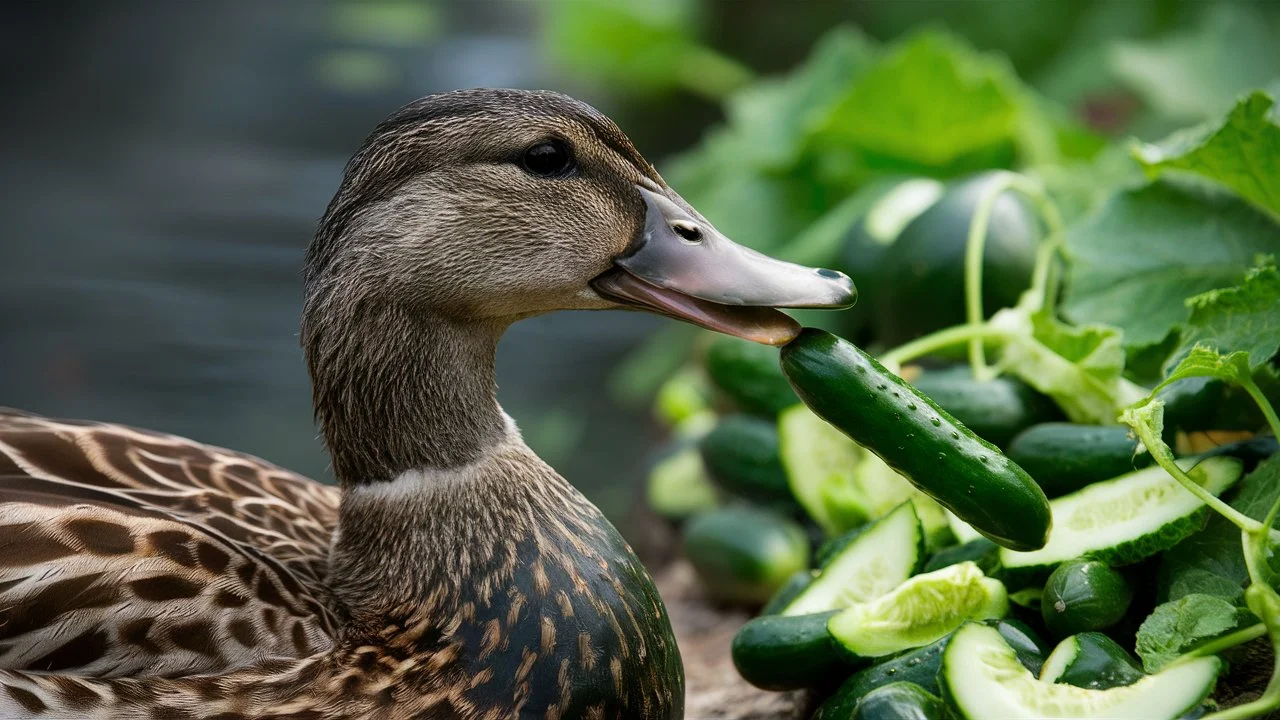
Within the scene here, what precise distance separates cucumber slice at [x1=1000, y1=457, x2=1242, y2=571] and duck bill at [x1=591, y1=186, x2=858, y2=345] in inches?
19.9

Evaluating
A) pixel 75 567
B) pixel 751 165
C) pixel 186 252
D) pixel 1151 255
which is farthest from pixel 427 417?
pixel 186 252

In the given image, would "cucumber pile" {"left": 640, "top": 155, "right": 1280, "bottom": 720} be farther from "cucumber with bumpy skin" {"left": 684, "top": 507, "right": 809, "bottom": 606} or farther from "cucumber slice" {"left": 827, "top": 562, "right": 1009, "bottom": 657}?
"cucumber with bumpy skin" {"left": 684, "top": 507, "right": 809, "bottom": 606}

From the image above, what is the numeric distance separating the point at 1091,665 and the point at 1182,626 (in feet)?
0.40

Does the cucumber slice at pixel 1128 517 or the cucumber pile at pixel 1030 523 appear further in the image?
the cucumber slice at pixel 1128 517

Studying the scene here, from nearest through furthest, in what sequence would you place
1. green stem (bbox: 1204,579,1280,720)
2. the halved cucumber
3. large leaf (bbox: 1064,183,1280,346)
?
green stem (bbox: 1204,579,1280,720) < the halved cucumber < large leaf (bbox: 1064,183,1280,346)

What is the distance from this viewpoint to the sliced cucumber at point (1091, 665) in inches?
59.2

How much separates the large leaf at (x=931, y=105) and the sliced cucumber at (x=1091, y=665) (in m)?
1.82

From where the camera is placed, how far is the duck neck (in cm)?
170

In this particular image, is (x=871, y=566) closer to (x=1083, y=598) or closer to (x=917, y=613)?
(x=917, y=613)

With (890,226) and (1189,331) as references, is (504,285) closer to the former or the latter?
(1189,331)

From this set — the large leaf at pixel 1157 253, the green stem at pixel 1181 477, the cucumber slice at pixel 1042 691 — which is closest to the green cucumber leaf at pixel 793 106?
the large leaf at pixel 1157 253

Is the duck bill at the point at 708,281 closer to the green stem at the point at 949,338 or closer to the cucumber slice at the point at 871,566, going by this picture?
the cucumber slice at the point at 871,566

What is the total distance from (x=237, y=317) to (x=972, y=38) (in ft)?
10.6

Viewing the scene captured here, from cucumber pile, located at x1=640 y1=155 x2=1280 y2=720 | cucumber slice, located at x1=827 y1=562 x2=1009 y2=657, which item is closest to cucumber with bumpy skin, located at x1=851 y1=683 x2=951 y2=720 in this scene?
cucumber pile, located at x1=640 y1=155 x2=1280 y2=720
